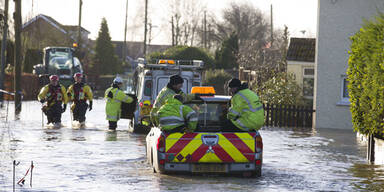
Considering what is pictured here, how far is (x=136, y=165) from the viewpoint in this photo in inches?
543

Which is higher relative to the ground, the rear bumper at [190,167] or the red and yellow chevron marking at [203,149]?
the red and yellow chevron marking at [203,149]

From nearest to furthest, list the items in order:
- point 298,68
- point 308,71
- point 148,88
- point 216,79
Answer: point 148,88, point 308,71, point 298,68, point 216,79

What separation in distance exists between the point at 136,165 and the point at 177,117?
2.25m

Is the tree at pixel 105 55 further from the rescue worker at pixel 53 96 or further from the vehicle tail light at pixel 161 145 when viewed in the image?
the vehicle tail light at pixel 161 145

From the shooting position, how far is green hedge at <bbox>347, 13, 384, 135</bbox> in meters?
14.1

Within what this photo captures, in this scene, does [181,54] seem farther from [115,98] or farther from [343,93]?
[115,98]

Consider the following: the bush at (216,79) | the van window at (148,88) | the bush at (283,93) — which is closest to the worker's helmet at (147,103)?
the van window at (148,88)

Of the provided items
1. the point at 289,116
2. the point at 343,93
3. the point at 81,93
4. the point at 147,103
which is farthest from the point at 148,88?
the point at 343,93

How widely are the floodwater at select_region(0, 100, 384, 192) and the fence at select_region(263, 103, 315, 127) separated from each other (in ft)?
17.8

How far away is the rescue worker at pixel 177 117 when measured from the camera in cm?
1188

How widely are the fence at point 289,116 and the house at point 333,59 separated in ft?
1.65

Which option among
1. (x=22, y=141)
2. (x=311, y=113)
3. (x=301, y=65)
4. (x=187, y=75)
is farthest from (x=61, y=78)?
(x=22, y=141)

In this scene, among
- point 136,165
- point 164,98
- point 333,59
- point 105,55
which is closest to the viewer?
point 164,98

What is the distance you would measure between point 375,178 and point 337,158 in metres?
3.63
